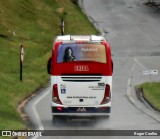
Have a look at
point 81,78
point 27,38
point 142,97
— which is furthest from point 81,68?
point 27,38

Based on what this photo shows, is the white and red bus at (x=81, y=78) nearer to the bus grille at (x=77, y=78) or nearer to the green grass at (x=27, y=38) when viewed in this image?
the bus grille at (x=77, y=78)

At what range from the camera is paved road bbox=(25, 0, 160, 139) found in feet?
79.0

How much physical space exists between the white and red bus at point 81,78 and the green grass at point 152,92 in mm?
4913

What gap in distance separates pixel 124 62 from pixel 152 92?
34.2ft

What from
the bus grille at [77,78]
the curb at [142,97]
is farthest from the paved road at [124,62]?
the bus grille at [77,78]

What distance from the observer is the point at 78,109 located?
23438 millimetres

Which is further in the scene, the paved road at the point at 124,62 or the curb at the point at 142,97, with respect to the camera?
the curb at the point at 142,97

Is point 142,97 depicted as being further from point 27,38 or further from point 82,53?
point 27,38

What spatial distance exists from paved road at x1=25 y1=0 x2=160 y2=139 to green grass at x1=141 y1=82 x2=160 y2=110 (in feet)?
1.99

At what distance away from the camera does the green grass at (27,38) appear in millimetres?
28473

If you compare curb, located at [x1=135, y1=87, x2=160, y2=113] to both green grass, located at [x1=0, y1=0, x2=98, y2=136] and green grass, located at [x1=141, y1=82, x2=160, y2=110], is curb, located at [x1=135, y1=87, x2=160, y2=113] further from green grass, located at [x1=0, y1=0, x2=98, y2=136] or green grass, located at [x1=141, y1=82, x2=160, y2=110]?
green grass, located at [x1=0, y1=0, x2=98, y2=136]

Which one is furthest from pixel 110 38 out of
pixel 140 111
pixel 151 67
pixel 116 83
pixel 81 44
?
pixel 81 44

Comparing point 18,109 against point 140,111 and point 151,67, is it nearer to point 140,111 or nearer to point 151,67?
point 140,111

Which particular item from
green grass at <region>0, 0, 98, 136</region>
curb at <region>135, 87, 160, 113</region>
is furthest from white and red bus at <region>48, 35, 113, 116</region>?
curb at <region>135, 87, 160, 113</region>
